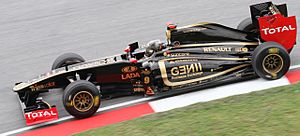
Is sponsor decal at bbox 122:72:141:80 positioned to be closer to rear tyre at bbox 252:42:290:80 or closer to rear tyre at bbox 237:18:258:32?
rear tyre at bbox 252:42:290:80

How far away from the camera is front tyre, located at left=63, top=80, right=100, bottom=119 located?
830 centimetres

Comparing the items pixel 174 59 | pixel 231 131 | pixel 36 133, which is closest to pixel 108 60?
pixel 174 59

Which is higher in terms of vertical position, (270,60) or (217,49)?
(217,49)

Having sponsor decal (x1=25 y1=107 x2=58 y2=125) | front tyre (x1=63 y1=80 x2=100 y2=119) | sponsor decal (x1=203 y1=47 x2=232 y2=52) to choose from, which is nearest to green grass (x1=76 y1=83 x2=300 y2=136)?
front tyre (x1=63 y1=80 x2=100 y2=119)

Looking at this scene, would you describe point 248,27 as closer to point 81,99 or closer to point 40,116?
point 81,99

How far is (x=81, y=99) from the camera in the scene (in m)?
8.39

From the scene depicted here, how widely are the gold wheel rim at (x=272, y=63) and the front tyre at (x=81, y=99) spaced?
8.60 ft

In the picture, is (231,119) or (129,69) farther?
(129,69)

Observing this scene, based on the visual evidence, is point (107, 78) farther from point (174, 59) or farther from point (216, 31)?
point (216, 31)

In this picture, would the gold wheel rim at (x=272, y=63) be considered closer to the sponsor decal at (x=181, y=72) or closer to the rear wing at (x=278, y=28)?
the rear wing at (x=278, y=28)

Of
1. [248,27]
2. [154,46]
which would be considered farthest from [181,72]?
[248,27]

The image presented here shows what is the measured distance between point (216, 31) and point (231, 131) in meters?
3.19

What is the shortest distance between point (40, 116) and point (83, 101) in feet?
2.21

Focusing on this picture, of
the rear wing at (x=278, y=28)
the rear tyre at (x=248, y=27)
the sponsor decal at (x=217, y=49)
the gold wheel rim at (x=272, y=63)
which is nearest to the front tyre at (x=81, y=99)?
the sponsor decal at (x=217, y=49)
